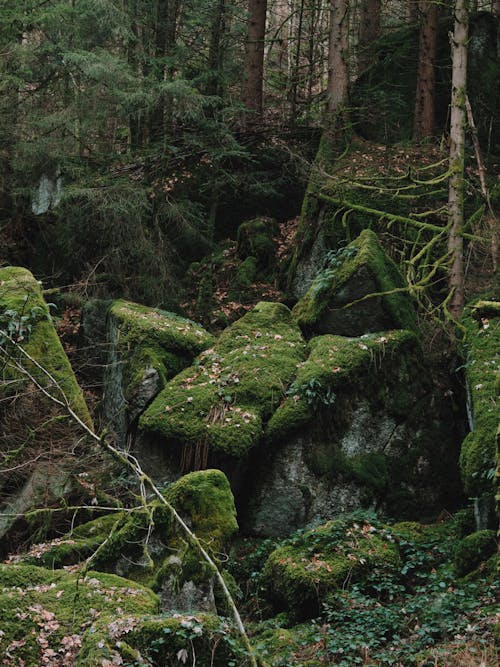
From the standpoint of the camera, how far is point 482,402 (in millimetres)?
8453

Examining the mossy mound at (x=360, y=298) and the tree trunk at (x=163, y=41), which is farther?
the tree trunk at (x=163, y=41)

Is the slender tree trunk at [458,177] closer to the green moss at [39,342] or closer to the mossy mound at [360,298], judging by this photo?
the mossy mound at [360,298]

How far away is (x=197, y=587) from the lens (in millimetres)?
6562

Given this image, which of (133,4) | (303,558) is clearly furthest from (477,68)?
(303,558)

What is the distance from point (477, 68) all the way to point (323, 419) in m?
10.2

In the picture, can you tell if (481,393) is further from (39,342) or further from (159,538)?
(39,342)

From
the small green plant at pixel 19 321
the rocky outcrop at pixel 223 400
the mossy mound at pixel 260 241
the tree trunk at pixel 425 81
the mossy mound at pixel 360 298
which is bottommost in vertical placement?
the rocky outcrop at pixel 223 400

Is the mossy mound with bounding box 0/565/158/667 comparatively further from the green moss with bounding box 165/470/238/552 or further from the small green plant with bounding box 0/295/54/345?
the small green plant with bounding box 0/295/54/345

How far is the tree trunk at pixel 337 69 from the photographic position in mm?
15195

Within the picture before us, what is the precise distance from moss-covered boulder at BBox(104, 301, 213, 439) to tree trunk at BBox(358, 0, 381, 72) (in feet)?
35.2

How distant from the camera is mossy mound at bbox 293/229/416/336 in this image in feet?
36.2

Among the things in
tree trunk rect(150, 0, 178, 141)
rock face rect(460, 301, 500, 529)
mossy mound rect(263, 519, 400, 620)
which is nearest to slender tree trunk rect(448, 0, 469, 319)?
rock face rect(460, 301, 500, 529)

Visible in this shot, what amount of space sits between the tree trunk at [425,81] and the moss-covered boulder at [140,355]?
25.0 ft

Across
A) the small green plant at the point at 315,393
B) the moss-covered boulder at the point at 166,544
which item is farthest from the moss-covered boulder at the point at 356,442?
the moss-covered boulder at the point at 166,544
